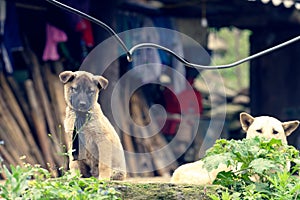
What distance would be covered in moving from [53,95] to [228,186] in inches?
232

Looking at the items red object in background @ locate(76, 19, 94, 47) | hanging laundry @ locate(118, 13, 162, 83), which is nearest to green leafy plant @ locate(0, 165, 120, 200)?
red object in background @ locate(76, 19, 94, 47)

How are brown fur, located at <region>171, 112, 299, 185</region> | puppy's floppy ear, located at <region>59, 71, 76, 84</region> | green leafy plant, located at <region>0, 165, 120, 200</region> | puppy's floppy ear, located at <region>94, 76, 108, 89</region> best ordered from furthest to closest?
1. brown fur, located at <region>171, 112, 299, 185</region>
2. puppy's floppy ear, located at <region>94, 76, 108, 89</region>
3. puppy's floppy ear, located at <region>59, 71, 76, 84</region>
4. green leafy plant, located at <region>0, 165, 120, 200</region>

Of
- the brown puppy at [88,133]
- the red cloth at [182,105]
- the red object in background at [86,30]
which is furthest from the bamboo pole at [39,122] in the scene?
the brown puppy at [88,133]

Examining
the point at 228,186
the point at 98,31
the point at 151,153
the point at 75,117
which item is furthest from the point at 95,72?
the point at 228,186

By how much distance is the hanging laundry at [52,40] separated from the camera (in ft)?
33.6

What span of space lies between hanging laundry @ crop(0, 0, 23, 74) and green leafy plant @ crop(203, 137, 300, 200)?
17.2ft

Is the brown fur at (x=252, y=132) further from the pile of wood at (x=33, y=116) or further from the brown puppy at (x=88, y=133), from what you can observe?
the pile of wood at (x=33, y=116)

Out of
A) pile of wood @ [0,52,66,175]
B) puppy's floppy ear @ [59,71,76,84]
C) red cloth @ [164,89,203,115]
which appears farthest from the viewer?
red cloth @ [164,89,203,115]

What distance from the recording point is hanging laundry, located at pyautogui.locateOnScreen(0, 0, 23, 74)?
378 inches

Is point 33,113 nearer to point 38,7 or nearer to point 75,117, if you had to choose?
point 38,7

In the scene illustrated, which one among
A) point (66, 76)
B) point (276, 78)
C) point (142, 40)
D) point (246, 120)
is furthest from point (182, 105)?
point (66, 76)

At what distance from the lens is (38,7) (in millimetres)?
10336

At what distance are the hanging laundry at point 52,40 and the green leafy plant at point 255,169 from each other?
5.56 meters

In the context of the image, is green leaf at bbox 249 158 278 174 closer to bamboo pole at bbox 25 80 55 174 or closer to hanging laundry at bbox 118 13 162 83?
bamboo pole at bbox 25 80 55 174
